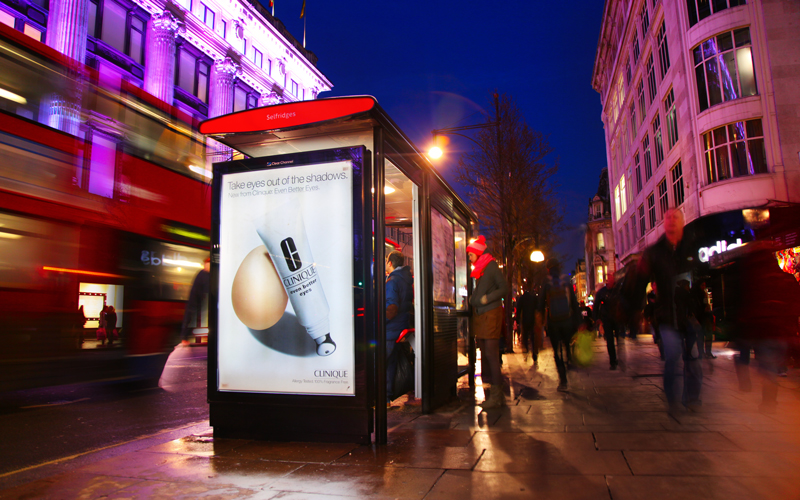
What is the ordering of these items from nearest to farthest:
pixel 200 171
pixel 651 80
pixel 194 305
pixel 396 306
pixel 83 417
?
pixel 396 306
pixel 83 417
pixel 194 305
pixel 200 171
pixel 651 80

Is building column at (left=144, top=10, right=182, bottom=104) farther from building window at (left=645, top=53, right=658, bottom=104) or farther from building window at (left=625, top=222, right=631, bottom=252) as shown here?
building window at (left=625, top=222, right=631, bottom=252)

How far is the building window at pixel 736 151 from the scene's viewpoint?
69.8ft

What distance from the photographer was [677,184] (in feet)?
93.3

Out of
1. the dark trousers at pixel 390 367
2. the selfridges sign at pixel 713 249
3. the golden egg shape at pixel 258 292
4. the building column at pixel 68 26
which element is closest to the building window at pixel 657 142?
the selfridges sign at pixel 713 249

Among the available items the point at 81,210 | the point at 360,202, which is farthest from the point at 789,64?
the point at 81,210

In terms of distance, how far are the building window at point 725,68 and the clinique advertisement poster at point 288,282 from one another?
2339 cm

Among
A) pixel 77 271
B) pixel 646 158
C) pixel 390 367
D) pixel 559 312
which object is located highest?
pixel 646 158

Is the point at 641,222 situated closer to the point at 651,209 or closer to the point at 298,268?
the point at 651,209

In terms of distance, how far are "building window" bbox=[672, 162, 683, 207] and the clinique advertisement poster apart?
2753 cm

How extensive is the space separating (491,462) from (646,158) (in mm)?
38042

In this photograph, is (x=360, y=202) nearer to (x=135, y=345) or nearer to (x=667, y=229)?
(x=667, y=229)

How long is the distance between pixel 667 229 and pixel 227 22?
4364 cm

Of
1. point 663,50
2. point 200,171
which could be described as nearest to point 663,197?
point 663,50

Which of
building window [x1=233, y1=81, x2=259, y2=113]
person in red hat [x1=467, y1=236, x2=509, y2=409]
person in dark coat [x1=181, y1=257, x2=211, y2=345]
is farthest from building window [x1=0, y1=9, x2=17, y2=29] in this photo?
person in red hat [x1=467, y1=236, x2=509, y2=409]
